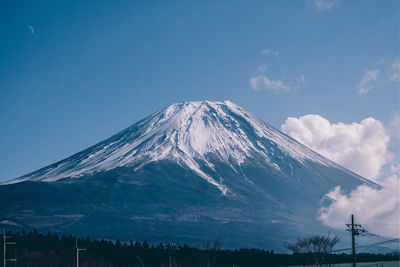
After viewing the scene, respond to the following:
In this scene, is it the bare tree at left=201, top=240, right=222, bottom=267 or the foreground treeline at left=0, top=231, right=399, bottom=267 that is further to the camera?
the foreground treeline at left=0, top=231, right=399, bottom=267

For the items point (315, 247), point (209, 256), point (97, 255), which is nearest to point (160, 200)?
point (209, 256)

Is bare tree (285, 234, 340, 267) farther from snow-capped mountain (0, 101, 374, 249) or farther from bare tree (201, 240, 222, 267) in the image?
snow-capped mountain (0, 101, 374, 249)

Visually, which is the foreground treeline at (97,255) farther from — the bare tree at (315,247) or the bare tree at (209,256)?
the bare tree at (315,247)

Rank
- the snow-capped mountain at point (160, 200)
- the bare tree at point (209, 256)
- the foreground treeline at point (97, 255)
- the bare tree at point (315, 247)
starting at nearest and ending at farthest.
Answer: the bare tree at point (315, 247) < the bare tree at point (209, 256) < the foreground treeline at point (97, 255) < the snow-capped mountain at point (160, 200)

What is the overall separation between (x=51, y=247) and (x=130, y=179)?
112765 mm

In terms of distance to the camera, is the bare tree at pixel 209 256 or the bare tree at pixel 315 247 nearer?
the bare tree at pixel 315 247

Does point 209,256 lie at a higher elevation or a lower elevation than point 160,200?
lower

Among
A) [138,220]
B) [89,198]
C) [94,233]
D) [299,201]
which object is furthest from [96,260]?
[299,201]

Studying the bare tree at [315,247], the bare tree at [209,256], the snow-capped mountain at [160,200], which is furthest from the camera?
the snow-capped mountain at [160,200]

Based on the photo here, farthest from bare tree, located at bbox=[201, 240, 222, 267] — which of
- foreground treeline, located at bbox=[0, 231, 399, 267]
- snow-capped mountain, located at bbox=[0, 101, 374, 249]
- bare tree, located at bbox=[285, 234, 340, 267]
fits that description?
snow-capped mountain, located at bbox=[0, 101, 374, 249]

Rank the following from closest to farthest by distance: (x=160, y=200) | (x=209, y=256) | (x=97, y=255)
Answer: (x=97, y=255) < (x=209, y=256) < (x=160, y=200)

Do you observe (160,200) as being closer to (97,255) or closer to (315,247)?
(97,255)

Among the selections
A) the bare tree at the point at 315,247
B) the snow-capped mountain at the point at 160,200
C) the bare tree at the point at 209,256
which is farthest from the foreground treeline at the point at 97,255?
the snow-capped mountain at the point at 160,200

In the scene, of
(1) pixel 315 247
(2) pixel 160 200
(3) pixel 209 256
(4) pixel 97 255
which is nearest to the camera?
(1) pixel 315 247
